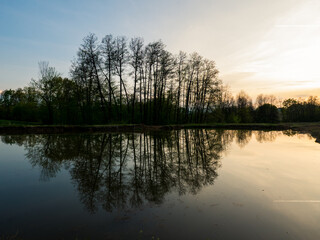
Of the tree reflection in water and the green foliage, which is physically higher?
the green foliage

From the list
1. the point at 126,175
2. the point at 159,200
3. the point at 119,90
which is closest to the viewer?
the point at 159,200

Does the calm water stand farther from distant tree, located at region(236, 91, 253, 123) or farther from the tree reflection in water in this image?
distant tree, located at region(236, 91, 253, 123)

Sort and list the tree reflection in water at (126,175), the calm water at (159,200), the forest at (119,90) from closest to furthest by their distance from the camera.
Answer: the calm water at (159,200) → the tree reflection in water at (126,175) → the forest at (119,90)

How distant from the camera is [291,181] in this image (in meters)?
6.06

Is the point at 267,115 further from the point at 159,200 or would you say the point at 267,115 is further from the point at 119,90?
the point at 159,200

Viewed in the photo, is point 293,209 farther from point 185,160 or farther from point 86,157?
point 86,157

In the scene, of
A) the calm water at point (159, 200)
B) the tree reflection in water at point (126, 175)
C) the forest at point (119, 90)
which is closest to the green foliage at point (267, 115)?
the forest at point (119, 90)

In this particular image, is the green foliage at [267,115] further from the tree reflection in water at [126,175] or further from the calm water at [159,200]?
the tree reflection in water at [126,175]

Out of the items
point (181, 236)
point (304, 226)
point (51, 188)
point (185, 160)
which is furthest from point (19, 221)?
point (185, 160)

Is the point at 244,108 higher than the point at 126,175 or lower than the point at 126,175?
higher

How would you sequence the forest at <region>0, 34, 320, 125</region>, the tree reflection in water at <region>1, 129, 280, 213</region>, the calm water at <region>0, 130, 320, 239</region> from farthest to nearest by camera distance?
the forest at <region>0, 34, 320, 125</region> < the tree reflection in water at <region>1, 129, 280, 213</region> < the calm water at <region>0, 130, 320, 239</region>

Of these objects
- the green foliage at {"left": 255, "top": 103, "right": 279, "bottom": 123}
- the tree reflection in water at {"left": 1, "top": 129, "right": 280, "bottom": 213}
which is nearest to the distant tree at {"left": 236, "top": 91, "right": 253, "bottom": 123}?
the green foliage at {"left": 255, "top": 103, "right": 279, "bottom": 123}

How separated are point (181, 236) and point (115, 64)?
30401 millimetres

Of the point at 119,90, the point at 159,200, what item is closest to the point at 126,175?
the point at 159,200
